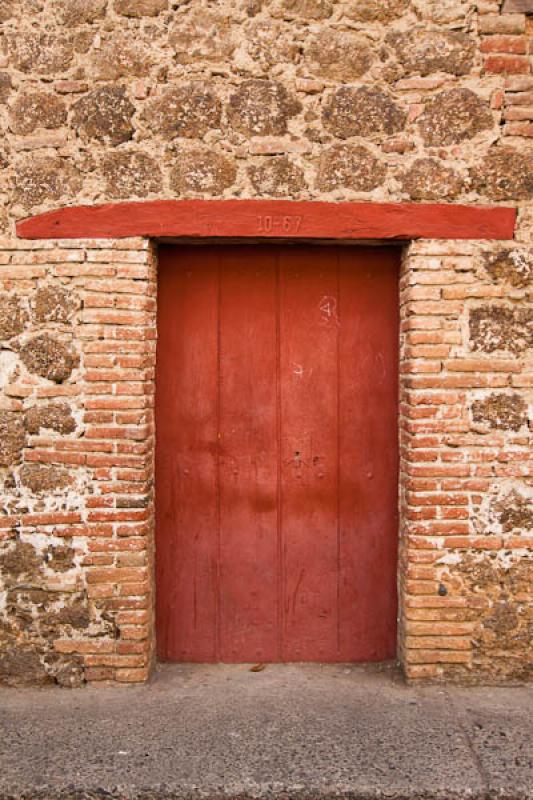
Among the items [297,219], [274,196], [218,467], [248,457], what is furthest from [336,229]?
[218,467]

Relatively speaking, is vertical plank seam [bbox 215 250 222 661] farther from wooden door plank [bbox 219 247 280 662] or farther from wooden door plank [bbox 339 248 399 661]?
wooden door plank [bbox 339 248 399 661]

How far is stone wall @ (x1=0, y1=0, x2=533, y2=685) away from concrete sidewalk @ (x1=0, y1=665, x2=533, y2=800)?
23cm

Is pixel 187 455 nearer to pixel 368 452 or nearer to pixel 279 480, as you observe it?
pixel 279 480

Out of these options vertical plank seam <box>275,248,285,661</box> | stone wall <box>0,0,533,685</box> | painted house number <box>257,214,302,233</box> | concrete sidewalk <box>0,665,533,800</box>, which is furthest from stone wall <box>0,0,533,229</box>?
concrete sidewalk <box>0,665,533,800</box>

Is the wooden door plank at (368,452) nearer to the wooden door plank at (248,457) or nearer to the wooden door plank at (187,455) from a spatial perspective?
the wooden door plank at (248,457)

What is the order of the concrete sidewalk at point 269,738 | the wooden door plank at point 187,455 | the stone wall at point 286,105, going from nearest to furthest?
the concrete sidewalk at point 269,738 < the stone wall at point 286,105 < the wooden door plank at point 187,455

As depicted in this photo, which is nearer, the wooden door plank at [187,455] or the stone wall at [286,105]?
the stone wall at [286,105]

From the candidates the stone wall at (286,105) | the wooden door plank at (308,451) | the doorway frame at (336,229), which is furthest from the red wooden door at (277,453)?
the stone wall at (286,105)

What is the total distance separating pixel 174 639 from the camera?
3912 millimetres

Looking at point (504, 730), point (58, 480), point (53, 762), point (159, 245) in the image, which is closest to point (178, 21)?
point (159, 245)

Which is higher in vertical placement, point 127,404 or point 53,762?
point 127,404

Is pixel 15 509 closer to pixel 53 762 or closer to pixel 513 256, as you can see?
pixel 53 762

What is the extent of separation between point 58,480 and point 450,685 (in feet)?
7.43

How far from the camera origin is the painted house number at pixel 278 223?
3566 millimetres
